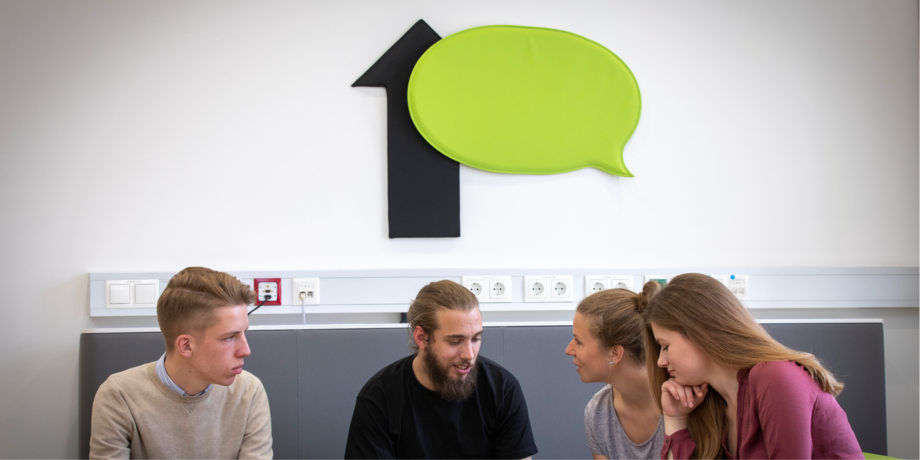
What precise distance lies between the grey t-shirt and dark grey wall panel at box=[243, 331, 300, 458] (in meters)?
1.17

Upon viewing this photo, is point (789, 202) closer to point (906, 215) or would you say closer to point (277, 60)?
point (906, 215)

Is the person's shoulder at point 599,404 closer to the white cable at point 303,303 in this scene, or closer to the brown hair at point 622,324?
the brown hair at point 622,324

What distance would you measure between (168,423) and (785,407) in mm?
1602

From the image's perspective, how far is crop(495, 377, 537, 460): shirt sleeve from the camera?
1637 mm

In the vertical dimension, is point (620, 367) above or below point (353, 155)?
below

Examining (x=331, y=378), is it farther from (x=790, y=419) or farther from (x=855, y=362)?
(x=855, y=362)

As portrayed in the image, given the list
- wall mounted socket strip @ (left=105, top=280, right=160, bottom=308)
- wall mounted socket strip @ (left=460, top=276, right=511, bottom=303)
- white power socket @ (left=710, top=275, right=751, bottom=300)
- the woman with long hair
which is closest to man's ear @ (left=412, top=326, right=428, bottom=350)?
the woman with long hair

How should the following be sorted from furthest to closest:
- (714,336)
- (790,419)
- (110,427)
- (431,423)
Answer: (431,423)
(110,427)
(714,336)
(790,419)

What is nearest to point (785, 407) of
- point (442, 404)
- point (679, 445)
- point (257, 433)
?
point (679, 445)

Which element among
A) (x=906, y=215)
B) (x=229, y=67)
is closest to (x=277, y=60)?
(x=229, y=67)

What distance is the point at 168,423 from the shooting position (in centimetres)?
160

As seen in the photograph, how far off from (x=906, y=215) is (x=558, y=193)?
1664mm

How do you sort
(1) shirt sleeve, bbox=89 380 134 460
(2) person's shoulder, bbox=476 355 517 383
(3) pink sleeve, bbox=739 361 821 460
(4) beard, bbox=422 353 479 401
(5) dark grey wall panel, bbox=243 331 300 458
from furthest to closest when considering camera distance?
(5) dark grey wall panel, bbox=243 331 300 458 → (2) person's shoulder, bbox=476 355 517 383 → (4) beard, bbox=422 353 479 401 → (1) shirt sleeve, bbox=89 380 134 460 → (3) pink sleeve, bbox=739 361 821 460

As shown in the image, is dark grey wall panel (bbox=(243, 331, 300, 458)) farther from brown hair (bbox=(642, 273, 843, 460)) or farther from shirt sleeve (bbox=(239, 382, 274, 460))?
brown hair (bbox=(642, 273, 843, 460))
